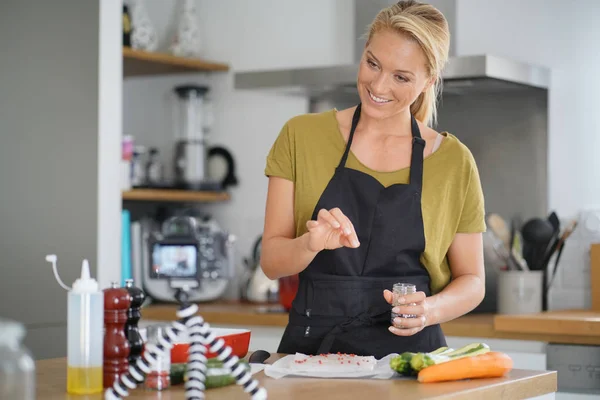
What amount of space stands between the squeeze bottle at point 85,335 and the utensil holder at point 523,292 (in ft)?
6.96

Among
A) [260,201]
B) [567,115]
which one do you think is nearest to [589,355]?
[567,115]

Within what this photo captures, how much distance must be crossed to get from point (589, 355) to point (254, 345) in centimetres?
116

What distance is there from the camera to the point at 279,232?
7.09ft

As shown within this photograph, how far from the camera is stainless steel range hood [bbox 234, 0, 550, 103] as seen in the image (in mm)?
3258

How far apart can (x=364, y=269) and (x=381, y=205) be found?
15 centimetres

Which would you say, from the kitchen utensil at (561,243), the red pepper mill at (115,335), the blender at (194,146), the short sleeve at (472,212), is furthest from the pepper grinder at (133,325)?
the blender at (194,146)

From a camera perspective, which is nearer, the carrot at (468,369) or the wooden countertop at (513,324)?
the carrot at (468,369)

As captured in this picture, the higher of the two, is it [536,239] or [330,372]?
[536,239]

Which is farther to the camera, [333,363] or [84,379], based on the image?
[333,363]

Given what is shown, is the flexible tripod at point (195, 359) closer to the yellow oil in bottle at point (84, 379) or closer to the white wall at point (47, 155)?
the yellow oil in bottle at point (84, 379)

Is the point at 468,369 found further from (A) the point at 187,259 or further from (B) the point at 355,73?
(A) the point at 187,259

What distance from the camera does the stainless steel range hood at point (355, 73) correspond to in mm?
3258

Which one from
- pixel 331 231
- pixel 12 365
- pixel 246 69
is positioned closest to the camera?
pixel 12 365

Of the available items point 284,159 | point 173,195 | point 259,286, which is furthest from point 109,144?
point 284,159
